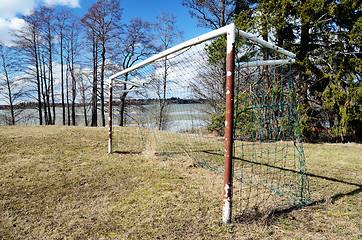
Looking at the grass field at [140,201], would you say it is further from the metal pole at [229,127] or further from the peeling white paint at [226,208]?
the metal pole at [229,127]

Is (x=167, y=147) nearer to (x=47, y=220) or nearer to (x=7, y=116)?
(x=47, y=220)

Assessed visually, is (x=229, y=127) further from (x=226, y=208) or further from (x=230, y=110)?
(x=226, y=208)

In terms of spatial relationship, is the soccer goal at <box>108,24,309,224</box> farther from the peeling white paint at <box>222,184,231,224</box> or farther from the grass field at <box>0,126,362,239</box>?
the grass field at <box>0,126,362,239</box>

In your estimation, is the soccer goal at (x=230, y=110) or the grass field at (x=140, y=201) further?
the soccer goal at (x=230, y=110)

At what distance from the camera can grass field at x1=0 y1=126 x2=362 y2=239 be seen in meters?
2.17

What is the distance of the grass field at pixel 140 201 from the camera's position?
217cm

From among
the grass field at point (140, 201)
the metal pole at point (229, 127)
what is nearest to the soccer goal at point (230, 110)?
the metal pole at point (229, 127)

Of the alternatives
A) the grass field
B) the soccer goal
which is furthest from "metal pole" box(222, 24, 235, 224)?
the grass field

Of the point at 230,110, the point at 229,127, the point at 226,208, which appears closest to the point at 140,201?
the point at 226,208

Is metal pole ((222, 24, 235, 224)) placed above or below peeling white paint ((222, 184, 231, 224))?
above

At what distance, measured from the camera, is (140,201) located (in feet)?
9.52

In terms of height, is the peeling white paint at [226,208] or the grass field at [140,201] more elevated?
the peeling white paint at [226,208]

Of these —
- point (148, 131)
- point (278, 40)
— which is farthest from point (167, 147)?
point (278, 40)

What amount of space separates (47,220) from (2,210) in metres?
0.76
